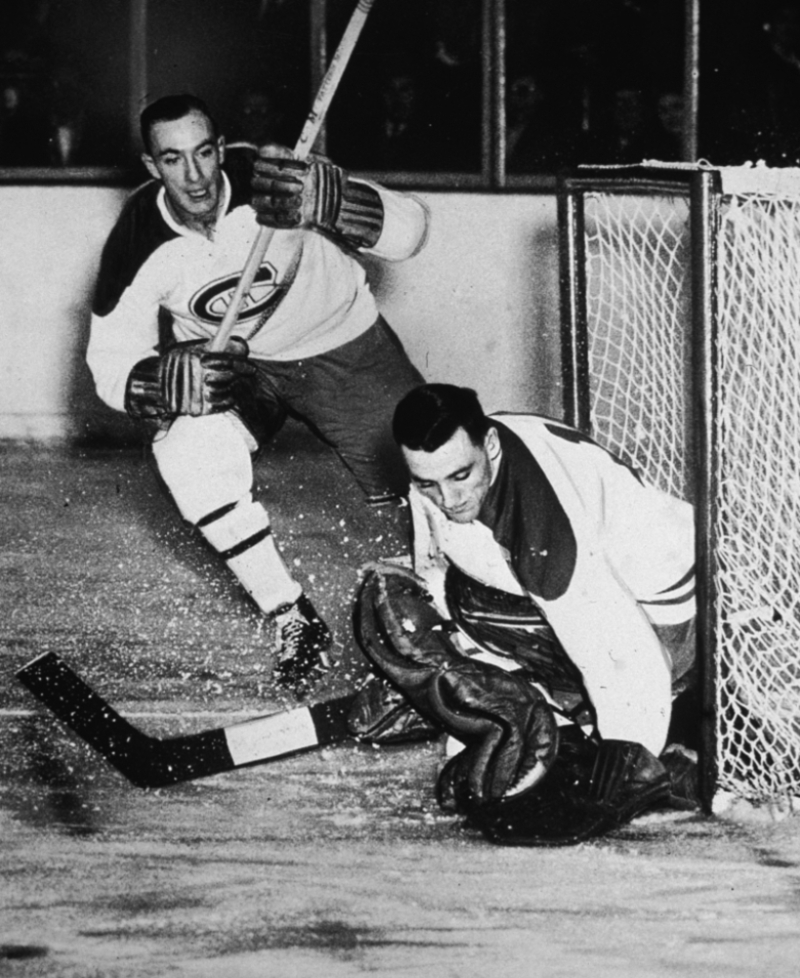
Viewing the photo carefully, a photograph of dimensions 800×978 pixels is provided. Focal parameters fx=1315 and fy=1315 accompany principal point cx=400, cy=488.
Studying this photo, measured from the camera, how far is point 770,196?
2379 mm

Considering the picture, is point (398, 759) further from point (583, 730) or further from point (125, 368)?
point (125, 368)

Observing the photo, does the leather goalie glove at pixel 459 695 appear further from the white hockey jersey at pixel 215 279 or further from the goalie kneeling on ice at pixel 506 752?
the white hockey jersey at pixel 215 279

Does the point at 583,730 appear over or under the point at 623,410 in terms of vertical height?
under

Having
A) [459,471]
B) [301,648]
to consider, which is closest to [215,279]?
[459,471]

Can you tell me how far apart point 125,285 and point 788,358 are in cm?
124

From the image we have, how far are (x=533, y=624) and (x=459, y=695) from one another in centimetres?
19

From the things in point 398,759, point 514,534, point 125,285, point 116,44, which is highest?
point 116,44

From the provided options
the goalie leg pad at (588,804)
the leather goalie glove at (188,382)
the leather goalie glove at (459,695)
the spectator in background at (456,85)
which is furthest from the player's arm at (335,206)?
the goalie leg pad at (588,804)

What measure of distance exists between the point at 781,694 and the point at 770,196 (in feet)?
3.07

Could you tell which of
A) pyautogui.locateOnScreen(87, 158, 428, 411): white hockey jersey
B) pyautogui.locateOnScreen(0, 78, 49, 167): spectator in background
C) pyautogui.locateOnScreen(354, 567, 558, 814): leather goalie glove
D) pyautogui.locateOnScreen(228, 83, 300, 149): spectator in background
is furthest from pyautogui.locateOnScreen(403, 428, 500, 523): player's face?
pyautogui.locateOnScreen(0, 78, 49, 167): spectator in background

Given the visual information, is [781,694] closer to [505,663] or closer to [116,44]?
[505,663]

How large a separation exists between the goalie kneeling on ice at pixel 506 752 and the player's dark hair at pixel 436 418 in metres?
0.30

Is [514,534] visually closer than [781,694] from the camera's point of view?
Yes

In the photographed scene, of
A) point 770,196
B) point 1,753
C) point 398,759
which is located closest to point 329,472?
point 398,759
